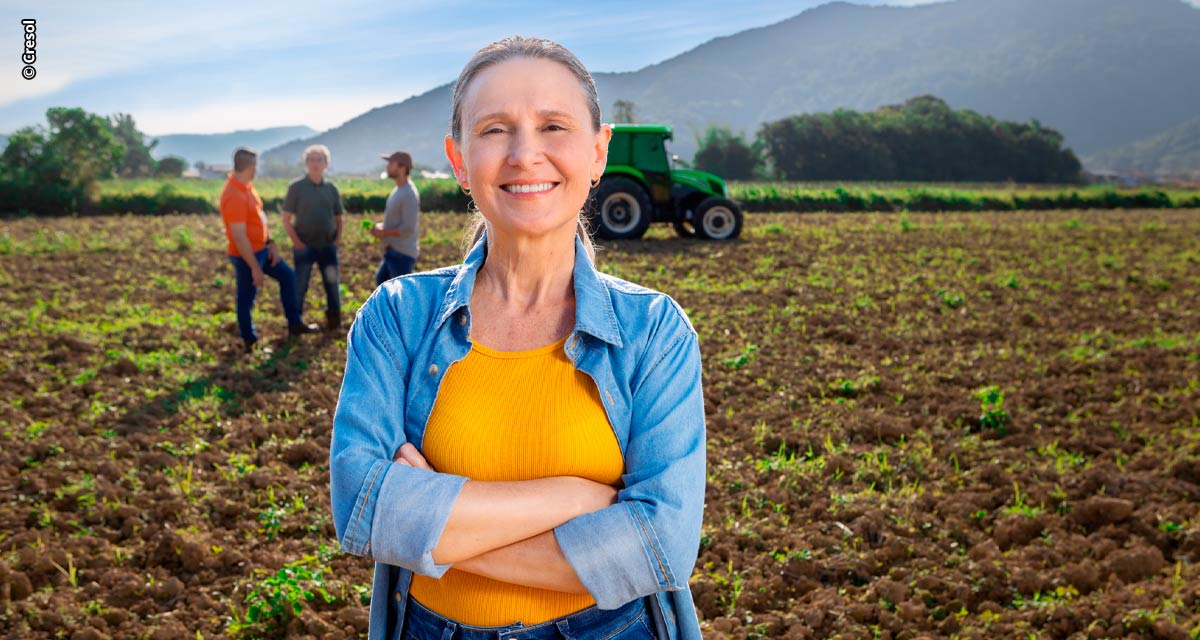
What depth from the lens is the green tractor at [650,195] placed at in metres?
13.7

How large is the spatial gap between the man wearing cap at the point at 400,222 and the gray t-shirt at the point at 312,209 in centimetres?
37

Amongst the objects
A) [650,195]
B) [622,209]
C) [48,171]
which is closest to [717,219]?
[650,195]

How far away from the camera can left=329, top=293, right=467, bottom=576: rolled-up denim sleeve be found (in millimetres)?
1399

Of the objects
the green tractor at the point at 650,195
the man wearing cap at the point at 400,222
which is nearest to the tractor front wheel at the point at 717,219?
the green tractor at the point at 650,195

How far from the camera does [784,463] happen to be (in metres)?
5.01

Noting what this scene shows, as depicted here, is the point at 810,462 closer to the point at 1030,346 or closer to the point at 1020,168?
the point at 1030,346

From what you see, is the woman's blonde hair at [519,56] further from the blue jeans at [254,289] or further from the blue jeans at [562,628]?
the blue jeans at [254,289]

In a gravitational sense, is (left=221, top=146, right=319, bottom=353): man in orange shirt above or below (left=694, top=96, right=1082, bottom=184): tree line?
below

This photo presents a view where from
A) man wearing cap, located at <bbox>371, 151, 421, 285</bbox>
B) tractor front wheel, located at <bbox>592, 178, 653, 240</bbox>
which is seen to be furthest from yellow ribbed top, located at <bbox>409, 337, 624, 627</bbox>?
tractor front wheel, located at <bbox>592, 178, 653, 240</bbox>

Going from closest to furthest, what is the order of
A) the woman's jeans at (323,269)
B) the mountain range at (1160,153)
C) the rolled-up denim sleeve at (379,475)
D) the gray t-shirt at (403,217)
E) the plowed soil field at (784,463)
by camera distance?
the rolled-up denim sleeve at (379,475)
the plowed soil field at (784,463)
the gray t-shirt at (403,217)
the woman's jeans at (323,269)
the mountain range at (1160,153)

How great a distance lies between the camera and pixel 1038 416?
590 cm

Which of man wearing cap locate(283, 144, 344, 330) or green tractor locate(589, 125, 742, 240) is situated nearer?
Result: man wearing cap locate(283, 144, 344, 330)

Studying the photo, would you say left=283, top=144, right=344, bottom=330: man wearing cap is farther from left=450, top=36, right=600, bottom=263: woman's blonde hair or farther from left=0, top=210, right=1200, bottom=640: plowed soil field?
left=450, top=36, right=600, bottom=263: woman's blonde hair

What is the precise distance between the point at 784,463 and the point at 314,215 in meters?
4.14
